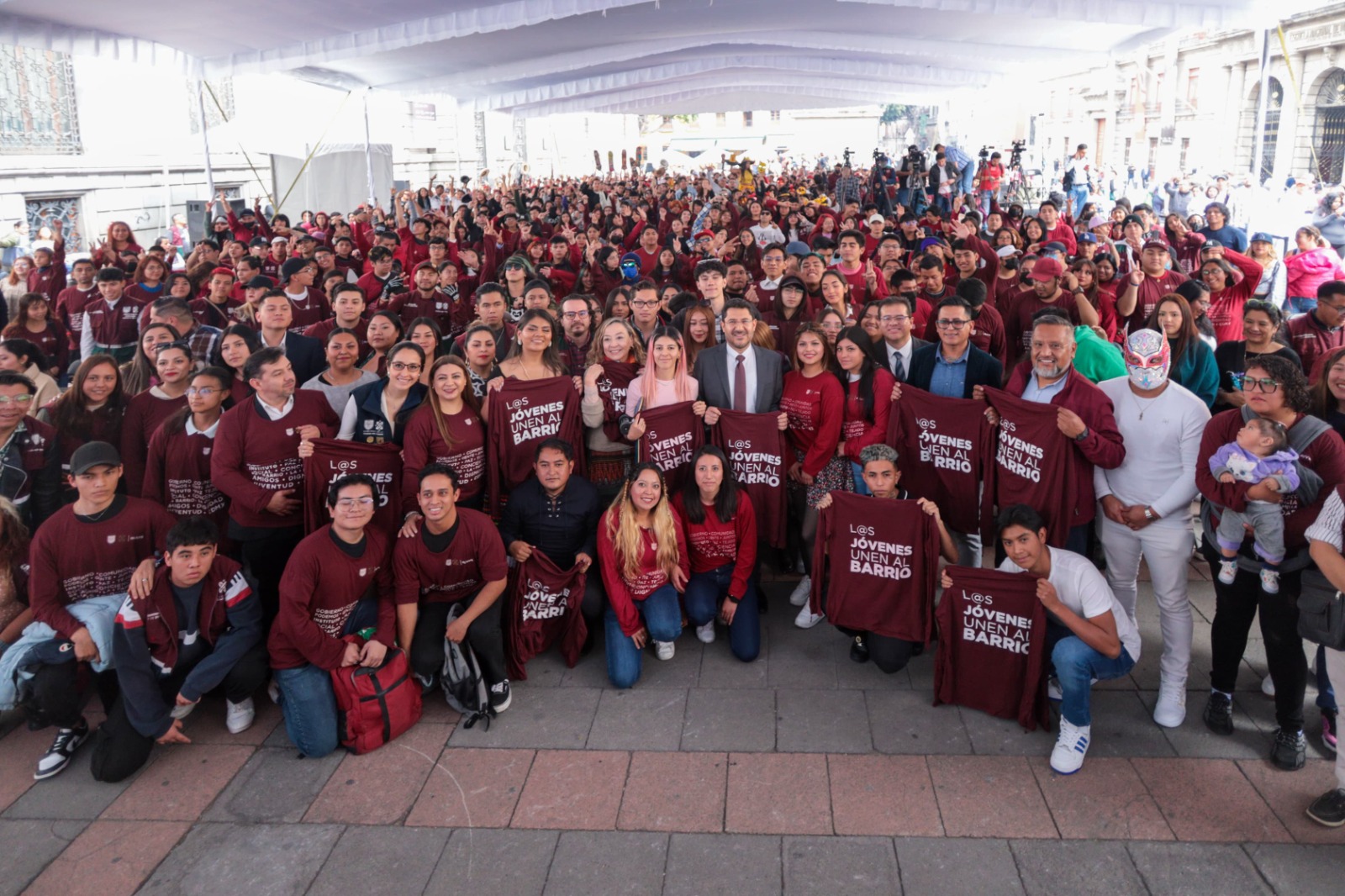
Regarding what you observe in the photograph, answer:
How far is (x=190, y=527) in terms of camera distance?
4.87 m

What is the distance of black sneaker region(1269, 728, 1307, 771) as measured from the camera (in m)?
4.53

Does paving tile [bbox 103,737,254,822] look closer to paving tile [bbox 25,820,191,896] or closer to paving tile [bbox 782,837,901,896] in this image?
paving tile [bbox 25,820,191,896]

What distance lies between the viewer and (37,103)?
19422 millimetres

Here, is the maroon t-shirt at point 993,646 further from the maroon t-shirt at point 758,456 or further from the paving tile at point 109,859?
the paving tile at point 109,859

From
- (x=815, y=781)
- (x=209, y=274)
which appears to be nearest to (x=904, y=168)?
(x=209, y=274)

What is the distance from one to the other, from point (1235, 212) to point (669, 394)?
626 inches

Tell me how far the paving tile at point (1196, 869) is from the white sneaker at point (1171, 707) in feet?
3.11

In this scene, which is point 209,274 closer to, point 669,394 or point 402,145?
point 669,394

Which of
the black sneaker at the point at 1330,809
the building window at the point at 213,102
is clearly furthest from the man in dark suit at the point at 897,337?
the building window at the point at 213,102

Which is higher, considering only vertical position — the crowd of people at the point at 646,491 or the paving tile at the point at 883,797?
the crowd of people at the point at 646,491

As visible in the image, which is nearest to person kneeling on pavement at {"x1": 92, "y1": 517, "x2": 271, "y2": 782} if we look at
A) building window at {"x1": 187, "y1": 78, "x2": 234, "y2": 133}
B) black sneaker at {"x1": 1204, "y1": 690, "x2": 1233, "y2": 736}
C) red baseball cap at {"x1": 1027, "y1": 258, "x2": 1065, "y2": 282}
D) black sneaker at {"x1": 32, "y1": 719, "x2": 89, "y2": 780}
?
black sneaker at {"x1": 32, "y1": 719, "x2": 89, "y2": 780}

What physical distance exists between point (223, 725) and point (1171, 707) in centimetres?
503

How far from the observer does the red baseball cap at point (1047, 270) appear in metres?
7.63

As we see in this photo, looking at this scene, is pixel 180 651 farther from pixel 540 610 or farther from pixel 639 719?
pixel 639 719
